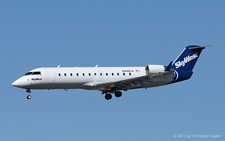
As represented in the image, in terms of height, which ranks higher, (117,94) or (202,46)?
(202,46)

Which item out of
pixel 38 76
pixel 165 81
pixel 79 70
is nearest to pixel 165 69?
pixel 165 81

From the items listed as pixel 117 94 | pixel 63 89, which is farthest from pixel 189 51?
pixel 63 89

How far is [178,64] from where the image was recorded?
49625 millimetres

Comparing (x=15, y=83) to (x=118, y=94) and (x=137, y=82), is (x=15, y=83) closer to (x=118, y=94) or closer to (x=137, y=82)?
(x=118, y=94)

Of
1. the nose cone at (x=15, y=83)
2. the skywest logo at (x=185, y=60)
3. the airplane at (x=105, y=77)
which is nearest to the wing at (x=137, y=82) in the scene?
the airplane at (x=105, y=77)

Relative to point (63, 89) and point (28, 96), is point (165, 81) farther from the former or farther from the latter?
point (28, 96)

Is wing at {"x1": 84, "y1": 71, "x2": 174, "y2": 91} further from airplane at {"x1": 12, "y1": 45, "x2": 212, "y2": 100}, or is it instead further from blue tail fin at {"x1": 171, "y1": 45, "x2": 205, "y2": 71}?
blue tail fin at {"x1": 171, "y1": 45, "x2": 205, "y2": 71}

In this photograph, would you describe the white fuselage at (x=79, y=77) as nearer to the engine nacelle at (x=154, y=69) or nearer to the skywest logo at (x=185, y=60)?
the engine nacelle at (x=154, y=69)

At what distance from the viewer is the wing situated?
4562cm

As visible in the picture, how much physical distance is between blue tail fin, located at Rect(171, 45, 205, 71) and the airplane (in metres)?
0.10

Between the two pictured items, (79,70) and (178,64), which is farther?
(178,64)

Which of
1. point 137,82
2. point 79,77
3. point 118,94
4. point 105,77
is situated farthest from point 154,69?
point 79,77

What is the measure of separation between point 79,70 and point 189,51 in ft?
38.5

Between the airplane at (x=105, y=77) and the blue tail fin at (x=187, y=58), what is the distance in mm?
100
